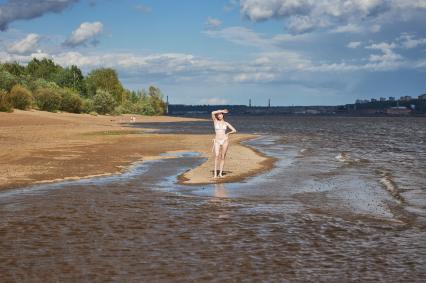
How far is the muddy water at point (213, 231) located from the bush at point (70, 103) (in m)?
83.3

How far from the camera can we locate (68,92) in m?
106

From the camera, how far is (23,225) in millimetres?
12148

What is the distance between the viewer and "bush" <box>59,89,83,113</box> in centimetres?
10006

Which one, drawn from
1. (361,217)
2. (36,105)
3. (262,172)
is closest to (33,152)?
(262,172)

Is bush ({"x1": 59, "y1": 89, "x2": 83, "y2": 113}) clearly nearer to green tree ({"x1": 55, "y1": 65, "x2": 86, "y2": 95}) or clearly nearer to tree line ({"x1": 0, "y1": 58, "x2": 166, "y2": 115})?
tree line ({"x1": 0, "y1": 58, "x2": 166, "y2": 115})

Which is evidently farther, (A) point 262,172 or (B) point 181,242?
(A) point 262,172

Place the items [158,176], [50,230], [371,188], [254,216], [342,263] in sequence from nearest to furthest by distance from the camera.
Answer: [342,263] < [50,230] < [254,216] < [371,188] < [158,176]

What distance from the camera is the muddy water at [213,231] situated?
352 inches

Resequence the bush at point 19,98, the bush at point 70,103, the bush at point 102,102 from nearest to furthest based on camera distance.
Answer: the bush at point 19,98
the bush at point 70,103
the bush at point 102,102

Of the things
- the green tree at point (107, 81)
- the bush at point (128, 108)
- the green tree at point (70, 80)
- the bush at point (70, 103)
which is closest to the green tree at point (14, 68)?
the green tree at point (70, 80)

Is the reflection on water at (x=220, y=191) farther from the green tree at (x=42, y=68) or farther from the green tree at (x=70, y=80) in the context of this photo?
the green tree at (x=42, y=68)

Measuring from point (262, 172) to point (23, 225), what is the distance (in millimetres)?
12805

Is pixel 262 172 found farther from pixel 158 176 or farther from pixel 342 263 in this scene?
pixel 342 263

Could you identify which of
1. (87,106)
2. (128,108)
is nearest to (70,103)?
(87,106)
